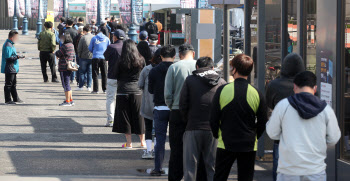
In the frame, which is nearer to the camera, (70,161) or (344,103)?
(344,103)

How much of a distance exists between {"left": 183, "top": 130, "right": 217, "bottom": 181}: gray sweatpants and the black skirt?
10.2ft

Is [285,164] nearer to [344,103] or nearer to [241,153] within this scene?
[241,153]

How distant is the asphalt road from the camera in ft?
28.8

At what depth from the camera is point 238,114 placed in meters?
6.14

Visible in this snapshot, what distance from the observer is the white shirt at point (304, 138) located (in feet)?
16.9

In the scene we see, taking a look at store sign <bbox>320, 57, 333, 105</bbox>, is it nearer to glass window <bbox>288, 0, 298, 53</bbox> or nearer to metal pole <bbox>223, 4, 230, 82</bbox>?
glass window <bbox>288, 0, 298, 53</bbox>

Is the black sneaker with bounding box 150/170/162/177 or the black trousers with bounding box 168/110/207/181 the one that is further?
the black sneaker with bounding box 150/170/162/177

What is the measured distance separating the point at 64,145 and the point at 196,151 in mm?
4135

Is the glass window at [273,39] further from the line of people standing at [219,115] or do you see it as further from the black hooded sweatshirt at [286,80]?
the black hooded sweatshirt at [286,80]

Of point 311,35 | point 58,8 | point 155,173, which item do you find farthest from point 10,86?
point 58,8

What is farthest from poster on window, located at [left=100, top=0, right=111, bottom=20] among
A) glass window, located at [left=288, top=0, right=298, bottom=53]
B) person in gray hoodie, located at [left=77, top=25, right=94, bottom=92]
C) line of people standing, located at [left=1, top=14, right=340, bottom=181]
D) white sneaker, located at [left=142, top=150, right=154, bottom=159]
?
glass window, located at [left=288, top=0, right=298, bottom=53]

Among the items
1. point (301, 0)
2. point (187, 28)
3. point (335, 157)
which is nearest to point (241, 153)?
point (335, 157)

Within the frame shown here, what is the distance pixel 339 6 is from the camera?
7.26 meters

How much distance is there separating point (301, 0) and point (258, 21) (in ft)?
4.55
